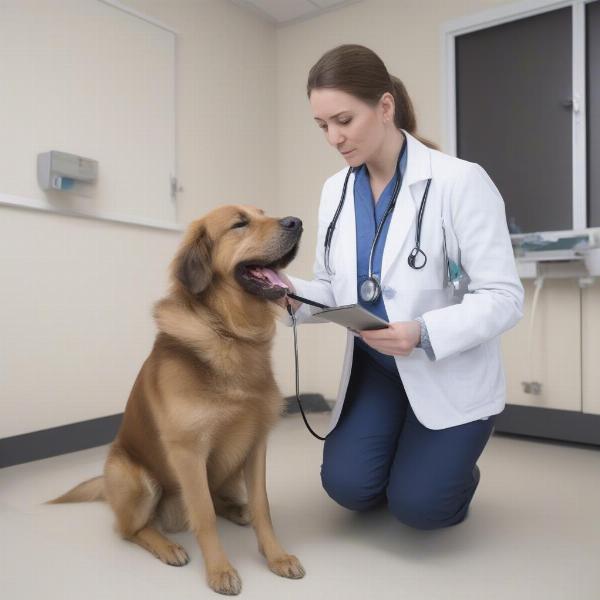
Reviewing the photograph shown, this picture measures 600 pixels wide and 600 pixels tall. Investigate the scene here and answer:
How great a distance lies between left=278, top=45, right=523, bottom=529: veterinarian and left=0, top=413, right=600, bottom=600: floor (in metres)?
0.12

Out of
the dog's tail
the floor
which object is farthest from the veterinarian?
the dog's tail

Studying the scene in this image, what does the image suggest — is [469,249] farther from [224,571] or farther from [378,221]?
[224,571]

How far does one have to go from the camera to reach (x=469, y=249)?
5.16ft

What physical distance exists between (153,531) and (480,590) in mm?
870

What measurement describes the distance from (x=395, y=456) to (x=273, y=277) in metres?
0.66

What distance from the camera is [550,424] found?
3.02 meters

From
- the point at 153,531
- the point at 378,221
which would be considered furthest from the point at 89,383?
the point at 378,221

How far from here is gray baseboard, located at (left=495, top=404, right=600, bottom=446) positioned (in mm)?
2914

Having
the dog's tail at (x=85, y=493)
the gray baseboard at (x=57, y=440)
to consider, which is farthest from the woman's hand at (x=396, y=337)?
the gray baseboard at (x=57, y=440)

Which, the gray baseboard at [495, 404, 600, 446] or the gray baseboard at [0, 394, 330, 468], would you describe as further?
the gray baseboard at [495, 404, 600, 446]

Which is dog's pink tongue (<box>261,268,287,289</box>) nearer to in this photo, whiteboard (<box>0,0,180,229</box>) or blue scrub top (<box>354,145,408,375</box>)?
blue scrub top (<box>354,145,408,375</box>)

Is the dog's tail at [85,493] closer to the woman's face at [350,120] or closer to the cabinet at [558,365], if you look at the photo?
the woman's face at [350,120]

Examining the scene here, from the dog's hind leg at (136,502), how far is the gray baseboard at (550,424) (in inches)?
81.7

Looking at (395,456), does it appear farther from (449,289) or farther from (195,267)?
(195,267)
